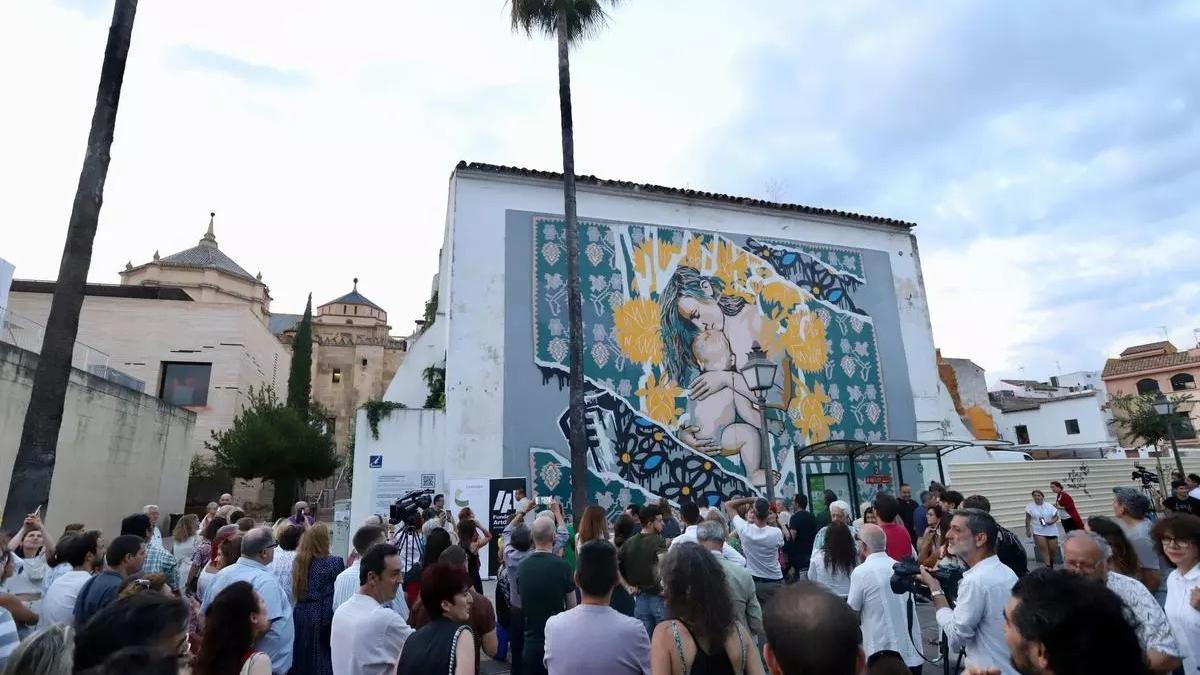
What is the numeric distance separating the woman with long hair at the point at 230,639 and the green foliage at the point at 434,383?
13508 millimetres

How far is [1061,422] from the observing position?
3503 centimetres

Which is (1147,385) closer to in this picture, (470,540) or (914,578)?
(914,578)

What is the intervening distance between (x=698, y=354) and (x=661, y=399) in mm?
1797

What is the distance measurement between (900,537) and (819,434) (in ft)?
38.8

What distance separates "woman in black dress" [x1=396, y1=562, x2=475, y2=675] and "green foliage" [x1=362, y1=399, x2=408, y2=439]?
1245 cm

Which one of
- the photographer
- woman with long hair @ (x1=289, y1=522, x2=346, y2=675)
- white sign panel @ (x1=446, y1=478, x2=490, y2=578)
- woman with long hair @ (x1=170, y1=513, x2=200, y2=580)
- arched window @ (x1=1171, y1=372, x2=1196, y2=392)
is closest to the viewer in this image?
the photographer

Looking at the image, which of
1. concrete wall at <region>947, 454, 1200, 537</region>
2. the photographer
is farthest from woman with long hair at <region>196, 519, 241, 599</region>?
concrete wall at <region>947, 454, 1200, 537</region>

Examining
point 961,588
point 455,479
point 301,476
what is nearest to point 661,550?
point 961,588

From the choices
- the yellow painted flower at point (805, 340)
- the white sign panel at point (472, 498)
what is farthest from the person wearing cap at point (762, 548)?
the yellow painted flower at point (805, 340)

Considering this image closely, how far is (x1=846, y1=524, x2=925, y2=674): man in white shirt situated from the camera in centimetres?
434

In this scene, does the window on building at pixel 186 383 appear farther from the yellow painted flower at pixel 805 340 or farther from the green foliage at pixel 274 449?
the yellow painted flower at pixel 805 340

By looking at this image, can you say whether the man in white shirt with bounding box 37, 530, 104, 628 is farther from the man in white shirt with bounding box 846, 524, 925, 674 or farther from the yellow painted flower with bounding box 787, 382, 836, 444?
the yellow painted flower with bounding box 787, 382, 836, 444

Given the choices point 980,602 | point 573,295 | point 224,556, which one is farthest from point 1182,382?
point 224,556

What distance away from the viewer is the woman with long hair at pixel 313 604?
4.95 m
